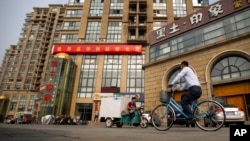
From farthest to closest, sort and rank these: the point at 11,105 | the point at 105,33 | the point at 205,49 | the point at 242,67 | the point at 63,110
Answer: the point at 11,105 → the point at 105,33 → the point at 63,110 → the point at 205,49 → the point at 242,67

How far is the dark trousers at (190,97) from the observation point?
181 inches

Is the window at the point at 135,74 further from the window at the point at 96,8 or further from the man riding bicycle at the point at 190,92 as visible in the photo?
the man riding bicycle at the point at 190,92

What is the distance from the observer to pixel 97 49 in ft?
113

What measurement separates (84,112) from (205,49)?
75.3 feet

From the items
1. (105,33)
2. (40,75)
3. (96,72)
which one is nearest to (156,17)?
(105,33)

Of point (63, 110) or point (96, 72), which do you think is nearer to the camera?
point (63, 110)

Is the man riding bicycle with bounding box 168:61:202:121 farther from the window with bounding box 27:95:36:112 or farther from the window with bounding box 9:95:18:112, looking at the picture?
the window with bounding box 9:95:18:112

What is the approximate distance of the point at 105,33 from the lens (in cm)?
3659

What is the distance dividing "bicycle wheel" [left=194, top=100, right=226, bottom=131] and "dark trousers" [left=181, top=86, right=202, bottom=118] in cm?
23

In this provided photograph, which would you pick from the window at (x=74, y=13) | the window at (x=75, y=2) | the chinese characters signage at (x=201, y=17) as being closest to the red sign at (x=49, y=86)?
the chinese characters signage at (x=201, y=17)

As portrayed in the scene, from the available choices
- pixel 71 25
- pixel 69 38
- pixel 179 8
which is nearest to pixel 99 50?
pixel 69 38

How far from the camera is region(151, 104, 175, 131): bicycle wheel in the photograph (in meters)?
5.20

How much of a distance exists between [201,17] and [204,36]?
208 centimetres

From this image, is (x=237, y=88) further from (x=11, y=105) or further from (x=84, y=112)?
(x=11, y=105)
